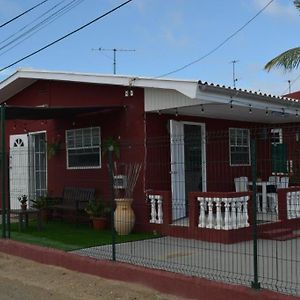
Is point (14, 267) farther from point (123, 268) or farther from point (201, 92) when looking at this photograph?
point (201, 92)

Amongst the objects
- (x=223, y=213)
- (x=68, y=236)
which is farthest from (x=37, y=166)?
(x=223, y=213)

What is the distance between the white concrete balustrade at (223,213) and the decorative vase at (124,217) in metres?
1.45

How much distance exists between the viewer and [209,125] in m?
13.1

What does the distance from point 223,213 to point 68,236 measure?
3.09 meters

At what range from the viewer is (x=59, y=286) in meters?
7.87

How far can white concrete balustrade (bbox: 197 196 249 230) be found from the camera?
10.1 metres

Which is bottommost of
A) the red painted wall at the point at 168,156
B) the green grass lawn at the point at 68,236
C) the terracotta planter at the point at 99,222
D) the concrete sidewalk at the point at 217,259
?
the concrete sidewalk at the point at 217,259

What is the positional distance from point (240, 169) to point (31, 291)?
756 cm

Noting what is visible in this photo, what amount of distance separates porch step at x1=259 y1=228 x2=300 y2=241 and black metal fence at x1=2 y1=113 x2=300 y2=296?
2 centimetres

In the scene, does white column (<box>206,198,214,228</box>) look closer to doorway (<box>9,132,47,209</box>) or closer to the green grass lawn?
the green grass lawn

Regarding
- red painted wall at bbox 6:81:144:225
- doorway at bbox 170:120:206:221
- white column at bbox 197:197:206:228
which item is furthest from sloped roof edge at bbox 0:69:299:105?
white column at bbox 197:197:206:228

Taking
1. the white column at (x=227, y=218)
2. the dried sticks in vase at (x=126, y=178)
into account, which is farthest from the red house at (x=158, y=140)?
the dried sticks in vase at (x=126, y=178)

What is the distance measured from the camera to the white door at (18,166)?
1521 centimetres

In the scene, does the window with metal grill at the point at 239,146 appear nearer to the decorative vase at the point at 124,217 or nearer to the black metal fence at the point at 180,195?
the black metal fence at the point at 180,195
